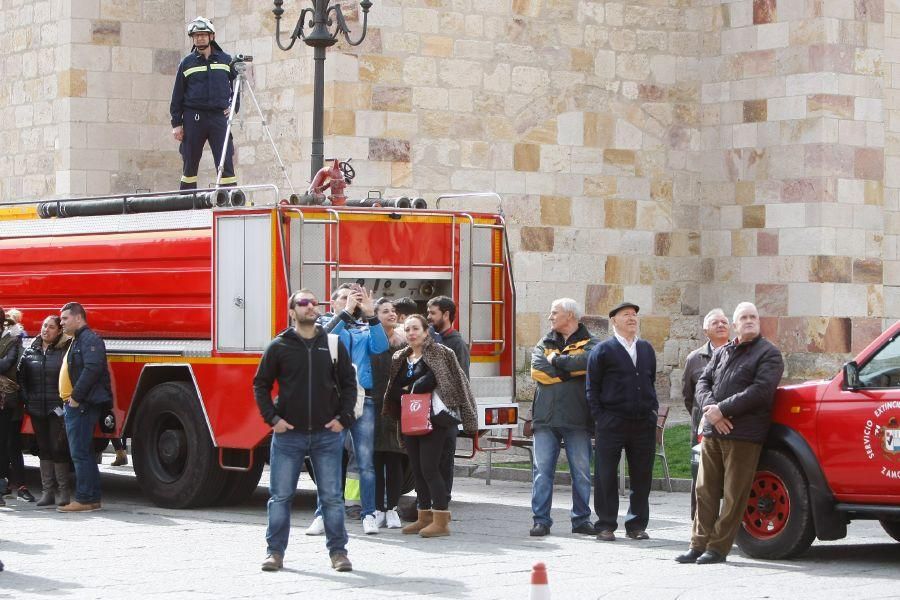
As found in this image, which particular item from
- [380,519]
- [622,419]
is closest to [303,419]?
[380,519]

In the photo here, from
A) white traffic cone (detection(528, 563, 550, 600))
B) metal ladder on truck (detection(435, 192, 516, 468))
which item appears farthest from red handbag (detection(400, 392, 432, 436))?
white traffic cone (detection(528, 563, 550, 600))

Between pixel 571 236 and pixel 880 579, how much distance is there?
11.7 metres

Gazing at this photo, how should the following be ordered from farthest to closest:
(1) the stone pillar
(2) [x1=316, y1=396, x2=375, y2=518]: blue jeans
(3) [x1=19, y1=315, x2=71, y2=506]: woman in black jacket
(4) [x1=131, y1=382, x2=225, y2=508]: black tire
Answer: (1) the stone pillar < (3) [x1=19, y1=315, x2=71, y2=506]: woman in black jacket < (4) [x1=131, y1=382, x2=225, y2=508]: black tire < (2) [x1=316, y1=396, x2=375, y2=518]: blue jeans

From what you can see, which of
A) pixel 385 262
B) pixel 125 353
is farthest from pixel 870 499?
pixel 125 353

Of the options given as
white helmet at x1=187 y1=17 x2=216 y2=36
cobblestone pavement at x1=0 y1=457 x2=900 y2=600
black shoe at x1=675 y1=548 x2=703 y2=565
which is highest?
white helmet at x1=187 y1=17 x2=216 y2=36

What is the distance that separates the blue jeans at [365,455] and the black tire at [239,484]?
1500 millimetres

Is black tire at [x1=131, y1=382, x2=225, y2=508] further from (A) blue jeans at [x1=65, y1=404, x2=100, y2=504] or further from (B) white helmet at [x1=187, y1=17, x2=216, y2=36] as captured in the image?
(B) white helmet at [x1=187, y1=17, x2=216, y2=36]

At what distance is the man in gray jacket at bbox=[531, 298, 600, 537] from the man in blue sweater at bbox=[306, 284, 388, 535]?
1154 millimetres

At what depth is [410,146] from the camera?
68.4ft

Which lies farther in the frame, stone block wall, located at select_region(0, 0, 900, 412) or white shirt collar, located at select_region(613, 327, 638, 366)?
stone block wall, located at select_region(0, 0, 900, 412)

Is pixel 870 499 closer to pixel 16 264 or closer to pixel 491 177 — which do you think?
pixel 16 264

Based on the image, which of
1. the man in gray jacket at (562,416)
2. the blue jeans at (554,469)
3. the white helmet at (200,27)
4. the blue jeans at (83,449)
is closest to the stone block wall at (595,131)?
the white helmet at (200,27)

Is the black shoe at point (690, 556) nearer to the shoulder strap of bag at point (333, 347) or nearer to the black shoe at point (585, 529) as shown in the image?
the black shoe at point (585, 529)

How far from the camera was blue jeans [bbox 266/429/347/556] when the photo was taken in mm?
11203
